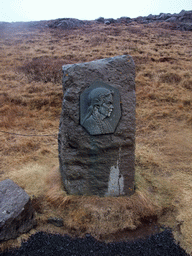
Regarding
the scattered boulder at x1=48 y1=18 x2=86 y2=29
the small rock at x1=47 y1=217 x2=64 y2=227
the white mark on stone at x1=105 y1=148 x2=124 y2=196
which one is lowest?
the small rock at x1=47 y1=217 x2=64 y2=227

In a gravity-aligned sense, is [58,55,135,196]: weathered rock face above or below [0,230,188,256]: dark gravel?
above

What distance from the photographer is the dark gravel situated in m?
2.38

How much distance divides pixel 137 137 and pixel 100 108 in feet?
9.60

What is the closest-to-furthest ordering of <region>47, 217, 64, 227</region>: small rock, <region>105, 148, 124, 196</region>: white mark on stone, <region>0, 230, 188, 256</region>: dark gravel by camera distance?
<region>0, 230, 188, 256</region>: dark gravel, <region>47, 217, 64, 227</region>: small rock, <region>105, 148, 124, 196</region>: white mark on stone

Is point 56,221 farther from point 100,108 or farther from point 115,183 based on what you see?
point 100,108

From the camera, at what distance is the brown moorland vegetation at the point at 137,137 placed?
9.30ft

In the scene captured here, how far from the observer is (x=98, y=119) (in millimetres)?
2775

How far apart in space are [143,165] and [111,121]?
170cm

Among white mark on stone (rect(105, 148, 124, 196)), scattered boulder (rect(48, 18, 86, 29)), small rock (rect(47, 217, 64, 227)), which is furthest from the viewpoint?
scattered boulder (rect(48, 18, 86, 29))

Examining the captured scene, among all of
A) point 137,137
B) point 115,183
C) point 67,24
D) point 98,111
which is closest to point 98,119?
point 98,111

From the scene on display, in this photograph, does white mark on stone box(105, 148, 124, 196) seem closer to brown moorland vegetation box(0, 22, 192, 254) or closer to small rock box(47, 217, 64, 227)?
brown moorland vegetation box(0, 22, 192, 254)

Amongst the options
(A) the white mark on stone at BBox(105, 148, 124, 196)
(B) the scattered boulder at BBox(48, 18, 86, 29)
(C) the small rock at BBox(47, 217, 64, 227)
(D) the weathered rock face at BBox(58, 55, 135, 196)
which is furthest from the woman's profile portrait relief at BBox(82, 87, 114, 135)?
(B) the scattered boulder at BBox(48, 18, 86, 29)

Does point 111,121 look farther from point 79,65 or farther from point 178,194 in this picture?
point 178,194

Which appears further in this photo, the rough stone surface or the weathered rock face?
the weathered rock face
